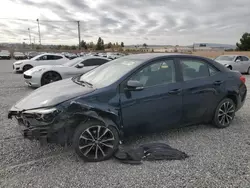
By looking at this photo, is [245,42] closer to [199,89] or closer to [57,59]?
[57,59]

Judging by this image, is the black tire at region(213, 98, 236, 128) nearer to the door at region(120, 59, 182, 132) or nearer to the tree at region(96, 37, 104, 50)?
the door at region(120, 59, 182, 132)

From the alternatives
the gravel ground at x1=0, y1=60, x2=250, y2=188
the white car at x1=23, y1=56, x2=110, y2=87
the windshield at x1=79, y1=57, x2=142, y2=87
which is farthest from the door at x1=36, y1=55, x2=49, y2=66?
the windshield at x1=79, y1=57, x2=142, y2=87

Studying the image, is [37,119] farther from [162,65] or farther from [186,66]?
[186,66]

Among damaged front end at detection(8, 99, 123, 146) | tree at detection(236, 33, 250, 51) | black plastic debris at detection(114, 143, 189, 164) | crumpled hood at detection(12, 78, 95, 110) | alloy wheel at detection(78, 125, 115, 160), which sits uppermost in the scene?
tree at detection(236, 33, 250, 51)

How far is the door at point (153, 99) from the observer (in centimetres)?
298

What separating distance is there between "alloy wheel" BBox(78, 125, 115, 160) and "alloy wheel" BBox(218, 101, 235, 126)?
7.79 ft

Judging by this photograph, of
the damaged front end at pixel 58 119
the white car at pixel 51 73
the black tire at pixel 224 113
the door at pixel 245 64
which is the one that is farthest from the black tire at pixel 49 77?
the door at pixel 245 64

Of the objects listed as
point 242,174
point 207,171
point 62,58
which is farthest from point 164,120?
point 62,58

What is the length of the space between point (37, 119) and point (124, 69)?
1.54m

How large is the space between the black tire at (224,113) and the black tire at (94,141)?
7.22ft

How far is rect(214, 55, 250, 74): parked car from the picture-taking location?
12969 mm

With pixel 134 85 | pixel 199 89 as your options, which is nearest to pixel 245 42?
pixel 199 89

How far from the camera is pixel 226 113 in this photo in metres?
4.03

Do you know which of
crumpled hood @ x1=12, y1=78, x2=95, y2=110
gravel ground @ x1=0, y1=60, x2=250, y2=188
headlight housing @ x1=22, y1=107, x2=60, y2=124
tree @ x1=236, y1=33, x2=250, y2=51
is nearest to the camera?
gravel ground @ x1=0, y1=60, x2=250, y2=188
